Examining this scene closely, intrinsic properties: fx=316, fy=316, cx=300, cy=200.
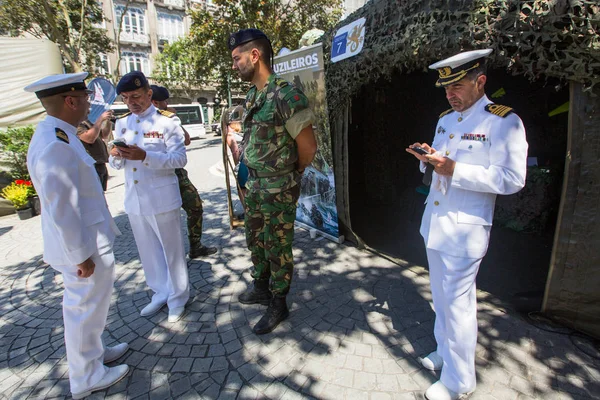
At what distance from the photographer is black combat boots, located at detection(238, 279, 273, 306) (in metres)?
3.33

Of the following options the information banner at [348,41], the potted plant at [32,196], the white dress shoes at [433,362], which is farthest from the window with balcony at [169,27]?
the white dress shoes at [433,362]

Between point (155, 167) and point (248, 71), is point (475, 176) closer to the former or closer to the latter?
point (248, 71)

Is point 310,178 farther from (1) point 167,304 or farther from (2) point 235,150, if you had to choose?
(1) point 167,304

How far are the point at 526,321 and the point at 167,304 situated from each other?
11.4ft

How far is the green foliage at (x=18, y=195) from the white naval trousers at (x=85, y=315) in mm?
6392

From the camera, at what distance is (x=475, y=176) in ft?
5.92

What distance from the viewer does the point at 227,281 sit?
386 centimetres

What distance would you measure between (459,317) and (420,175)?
16.2 feet

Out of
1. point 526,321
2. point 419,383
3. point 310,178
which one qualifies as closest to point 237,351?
point 419,383

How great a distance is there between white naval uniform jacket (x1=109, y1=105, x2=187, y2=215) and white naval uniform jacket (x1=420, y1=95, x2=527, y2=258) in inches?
89.3

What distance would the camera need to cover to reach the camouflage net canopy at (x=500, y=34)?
2117mm

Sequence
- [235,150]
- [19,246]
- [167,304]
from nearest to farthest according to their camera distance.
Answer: [167,304]
[235,150]
[19,246]

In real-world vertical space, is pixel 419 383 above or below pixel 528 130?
below

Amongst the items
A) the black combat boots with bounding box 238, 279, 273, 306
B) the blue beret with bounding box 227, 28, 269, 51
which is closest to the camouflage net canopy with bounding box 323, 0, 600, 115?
the blue beret with bounding box 227, 28, 269, 51
